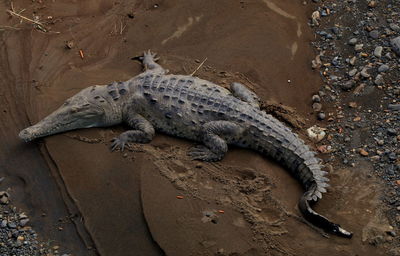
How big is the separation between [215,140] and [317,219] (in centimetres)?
158

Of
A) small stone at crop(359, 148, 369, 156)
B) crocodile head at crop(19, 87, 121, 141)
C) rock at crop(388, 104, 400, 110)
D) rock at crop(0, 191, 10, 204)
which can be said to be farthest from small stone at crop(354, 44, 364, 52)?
rock at crop(0, 191, 10, 204)

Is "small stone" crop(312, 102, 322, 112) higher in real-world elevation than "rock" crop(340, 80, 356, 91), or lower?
lower

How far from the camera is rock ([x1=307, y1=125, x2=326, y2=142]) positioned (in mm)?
6418

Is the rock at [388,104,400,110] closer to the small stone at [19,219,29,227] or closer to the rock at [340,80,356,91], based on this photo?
the rock at [340,80,356,91]

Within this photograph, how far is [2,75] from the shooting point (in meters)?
6.96

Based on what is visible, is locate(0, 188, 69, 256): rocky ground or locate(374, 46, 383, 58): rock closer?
locate(0, 188, 69, 256): rocky ground

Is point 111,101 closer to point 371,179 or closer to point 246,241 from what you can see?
point 246,241

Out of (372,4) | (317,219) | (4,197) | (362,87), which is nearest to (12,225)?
(4,197)

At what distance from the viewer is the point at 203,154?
612 centimetres

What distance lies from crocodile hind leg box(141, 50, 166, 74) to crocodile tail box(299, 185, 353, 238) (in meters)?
2.80

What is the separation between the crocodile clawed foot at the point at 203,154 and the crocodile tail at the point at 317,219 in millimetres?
1208

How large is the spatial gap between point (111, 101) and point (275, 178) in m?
2.41

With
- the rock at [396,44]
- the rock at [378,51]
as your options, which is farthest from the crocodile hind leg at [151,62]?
the rock at [396,44]

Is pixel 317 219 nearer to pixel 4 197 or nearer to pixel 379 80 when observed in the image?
pixel 379 80
